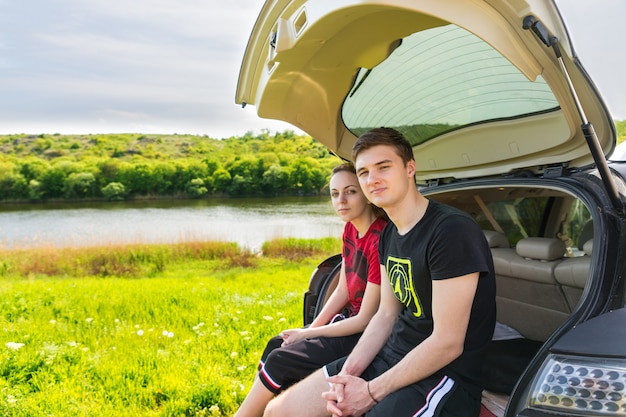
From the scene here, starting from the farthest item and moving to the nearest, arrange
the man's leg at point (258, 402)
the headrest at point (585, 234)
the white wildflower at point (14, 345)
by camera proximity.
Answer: the white wildflower at point (14, 345)
the headrest at point (585, 234)
the man's leg at point (258, 402)

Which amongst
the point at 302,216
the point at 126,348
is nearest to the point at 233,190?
the point at 302,216

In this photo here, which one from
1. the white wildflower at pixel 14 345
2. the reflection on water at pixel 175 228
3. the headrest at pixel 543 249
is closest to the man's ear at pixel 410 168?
the headrest at pixel 543 249

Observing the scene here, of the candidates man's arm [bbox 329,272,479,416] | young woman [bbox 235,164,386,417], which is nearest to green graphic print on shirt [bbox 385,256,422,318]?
man's arm [bbox 329,272,479,416]

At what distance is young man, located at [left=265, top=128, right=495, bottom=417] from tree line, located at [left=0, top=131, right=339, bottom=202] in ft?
188

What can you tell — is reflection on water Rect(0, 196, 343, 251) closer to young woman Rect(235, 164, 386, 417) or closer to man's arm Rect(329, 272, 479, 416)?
young woman Rect(235, 164, 386, 417)

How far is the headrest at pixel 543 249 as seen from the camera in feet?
8.91

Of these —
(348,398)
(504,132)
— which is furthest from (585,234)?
(348,398)

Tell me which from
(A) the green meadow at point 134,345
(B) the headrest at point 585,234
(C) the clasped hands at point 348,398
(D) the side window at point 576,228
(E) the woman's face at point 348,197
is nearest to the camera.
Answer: (C) the clasped hands at point 348,398

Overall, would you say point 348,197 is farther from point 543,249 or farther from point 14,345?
point 14,345

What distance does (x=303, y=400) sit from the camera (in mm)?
2131

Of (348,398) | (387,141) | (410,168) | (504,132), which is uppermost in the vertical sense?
(504,132)

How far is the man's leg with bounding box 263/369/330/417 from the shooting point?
2094 mm

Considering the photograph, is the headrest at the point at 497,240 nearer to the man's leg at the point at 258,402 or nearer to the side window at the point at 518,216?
the side window at the point at 518,216

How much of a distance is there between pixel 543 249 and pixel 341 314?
3.79ft
